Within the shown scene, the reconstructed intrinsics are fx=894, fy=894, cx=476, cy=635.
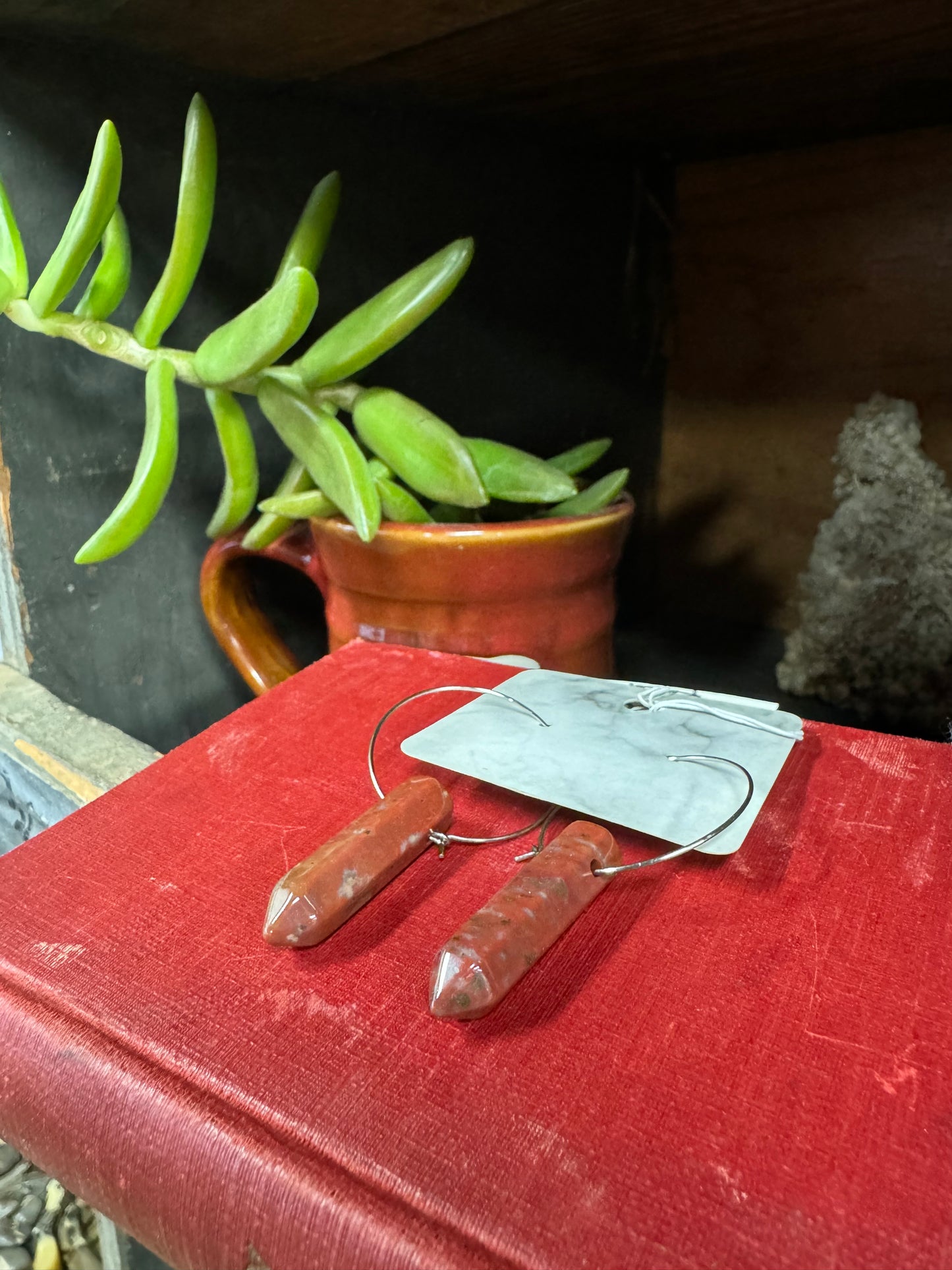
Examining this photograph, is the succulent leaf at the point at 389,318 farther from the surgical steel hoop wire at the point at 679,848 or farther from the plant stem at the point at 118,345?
the surgical steel hoop wire at the point at 679,848

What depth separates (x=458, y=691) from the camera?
0.41 meters

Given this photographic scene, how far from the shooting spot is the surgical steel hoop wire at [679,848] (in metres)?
0.26

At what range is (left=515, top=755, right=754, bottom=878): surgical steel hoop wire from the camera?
0.26 m

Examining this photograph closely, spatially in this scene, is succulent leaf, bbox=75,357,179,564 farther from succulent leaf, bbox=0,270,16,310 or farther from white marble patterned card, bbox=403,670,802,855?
white marble patterned card, bbox=403,670,802,855

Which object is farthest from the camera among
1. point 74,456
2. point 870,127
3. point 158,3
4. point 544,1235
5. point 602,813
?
point 870,127

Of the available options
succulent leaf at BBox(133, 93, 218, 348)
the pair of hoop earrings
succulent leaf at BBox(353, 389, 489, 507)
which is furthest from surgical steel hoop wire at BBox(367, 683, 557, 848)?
succulent leaf at BBox(133, 93, 218, 348)

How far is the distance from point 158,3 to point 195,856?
394mm

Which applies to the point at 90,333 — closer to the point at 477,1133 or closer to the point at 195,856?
the point at 195,856

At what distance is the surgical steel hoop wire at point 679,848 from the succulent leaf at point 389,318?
25 cm

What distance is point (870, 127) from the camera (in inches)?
24.7

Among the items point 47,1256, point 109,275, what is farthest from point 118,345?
point 47,1256

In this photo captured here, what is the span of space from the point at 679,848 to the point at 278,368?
1.10 feet

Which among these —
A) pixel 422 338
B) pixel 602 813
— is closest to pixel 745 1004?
pixel 602 813

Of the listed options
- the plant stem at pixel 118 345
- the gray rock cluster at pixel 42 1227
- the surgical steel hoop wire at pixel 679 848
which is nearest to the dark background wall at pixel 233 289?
the plant stem at pixel 118 345
